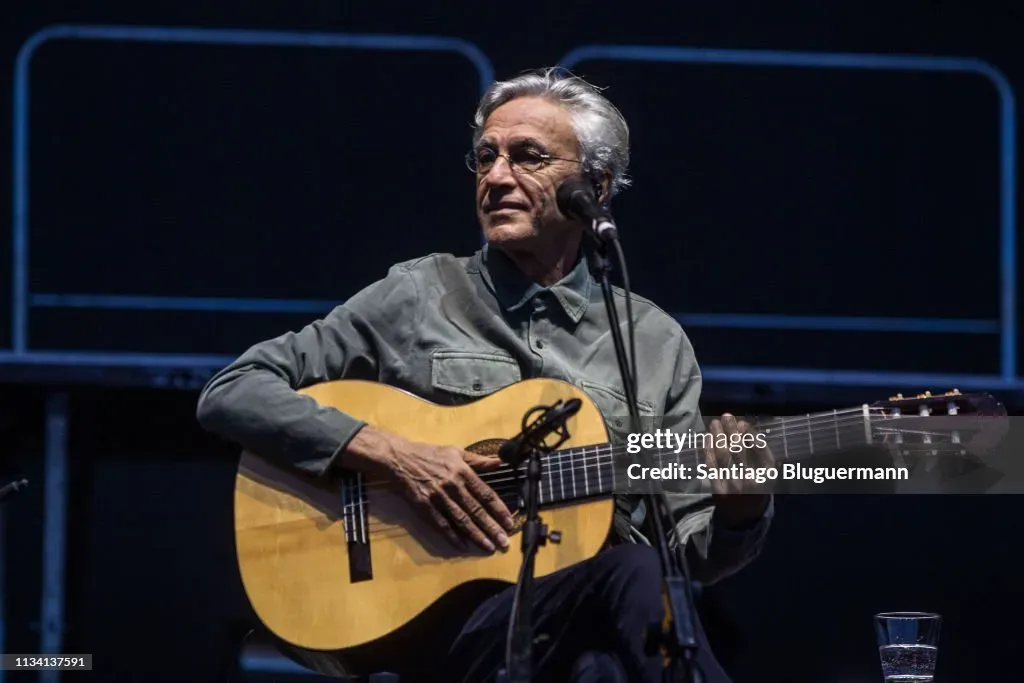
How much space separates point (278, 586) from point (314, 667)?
0.68 feet

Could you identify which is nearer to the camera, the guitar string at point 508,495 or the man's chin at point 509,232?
the guitar string at point 508,495

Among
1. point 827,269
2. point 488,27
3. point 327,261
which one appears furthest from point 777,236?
point 327,261

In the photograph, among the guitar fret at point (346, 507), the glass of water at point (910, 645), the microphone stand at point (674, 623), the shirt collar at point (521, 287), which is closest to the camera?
the microphone stand at point (674, 623)

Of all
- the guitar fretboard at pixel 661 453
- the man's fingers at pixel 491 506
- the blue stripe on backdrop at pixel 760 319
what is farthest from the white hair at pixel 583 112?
the blue stripe on backdrop at pixel 760 319

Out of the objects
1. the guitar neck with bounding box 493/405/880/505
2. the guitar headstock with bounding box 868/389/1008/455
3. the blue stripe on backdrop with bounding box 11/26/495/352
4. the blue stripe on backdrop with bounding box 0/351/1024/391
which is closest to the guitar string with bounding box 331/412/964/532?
the guitar neck with bounding box 493/405/880/505

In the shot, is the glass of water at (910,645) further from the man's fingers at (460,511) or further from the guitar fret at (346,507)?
the guitar fret at (346,507)

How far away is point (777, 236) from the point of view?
4.41 m

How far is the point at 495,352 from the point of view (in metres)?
3.32

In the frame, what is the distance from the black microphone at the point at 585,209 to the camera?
102 inches

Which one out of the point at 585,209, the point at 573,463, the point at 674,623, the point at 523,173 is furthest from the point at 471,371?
the point at 674,623

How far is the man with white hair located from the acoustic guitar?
0.06 m

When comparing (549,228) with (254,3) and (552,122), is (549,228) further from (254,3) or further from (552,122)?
(254,3)

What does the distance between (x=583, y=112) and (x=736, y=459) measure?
38.9 inches

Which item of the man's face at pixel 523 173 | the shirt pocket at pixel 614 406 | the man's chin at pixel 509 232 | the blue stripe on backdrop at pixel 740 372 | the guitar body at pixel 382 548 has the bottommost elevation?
the guitar body at pixel 382 548
